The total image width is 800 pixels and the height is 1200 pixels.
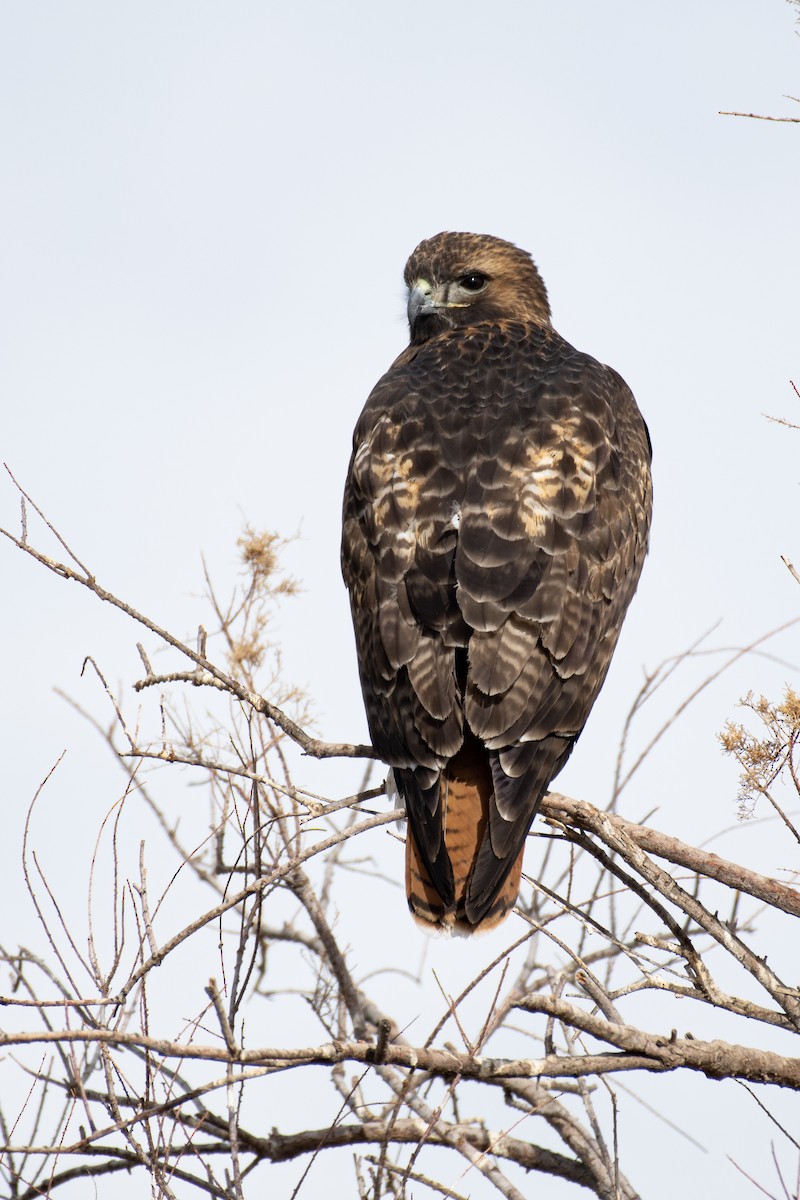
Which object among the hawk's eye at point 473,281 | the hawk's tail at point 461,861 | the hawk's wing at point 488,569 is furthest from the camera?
the hawk's eye at point 473,281

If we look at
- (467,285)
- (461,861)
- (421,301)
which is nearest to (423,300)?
(421,301)

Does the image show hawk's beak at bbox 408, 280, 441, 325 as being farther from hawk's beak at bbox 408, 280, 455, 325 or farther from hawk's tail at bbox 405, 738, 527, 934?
hawk's tail at bbox 405, 738, 527, 934

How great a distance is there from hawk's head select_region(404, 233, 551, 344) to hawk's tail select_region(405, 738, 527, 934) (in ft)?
9.00

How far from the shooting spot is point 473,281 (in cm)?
634

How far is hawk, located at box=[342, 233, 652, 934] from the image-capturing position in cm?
383

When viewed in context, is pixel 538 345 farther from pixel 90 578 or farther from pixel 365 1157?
pixel 365 1157

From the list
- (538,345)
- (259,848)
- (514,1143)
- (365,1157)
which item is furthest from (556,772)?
(538,345)

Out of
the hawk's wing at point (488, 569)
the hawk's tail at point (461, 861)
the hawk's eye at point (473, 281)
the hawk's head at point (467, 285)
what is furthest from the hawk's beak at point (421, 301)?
the hawk's tail at point (461, 861)

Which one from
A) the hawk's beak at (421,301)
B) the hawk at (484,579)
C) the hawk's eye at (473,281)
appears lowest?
the hawk at (484,579)

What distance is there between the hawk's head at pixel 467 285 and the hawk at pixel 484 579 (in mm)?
951

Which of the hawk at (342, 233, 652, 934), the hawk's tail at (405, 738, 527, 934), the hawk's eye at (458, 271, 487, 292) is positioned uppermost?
the hawk's eye at (458, 271, 487, 292)

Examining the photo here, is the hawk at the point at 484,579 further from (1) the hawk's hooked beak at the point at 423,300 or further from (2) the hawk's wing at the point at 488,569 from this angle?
(1) the hawk's hooked beak at the point at 423,300

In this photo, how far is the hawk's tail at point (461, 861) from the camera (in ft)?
12.4

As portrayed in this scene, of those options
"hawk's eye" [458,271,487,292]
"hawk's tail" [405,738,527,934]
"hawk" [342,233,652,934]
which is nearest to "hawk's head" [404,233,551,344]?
"hawk's eye" [458,271,487,292]
